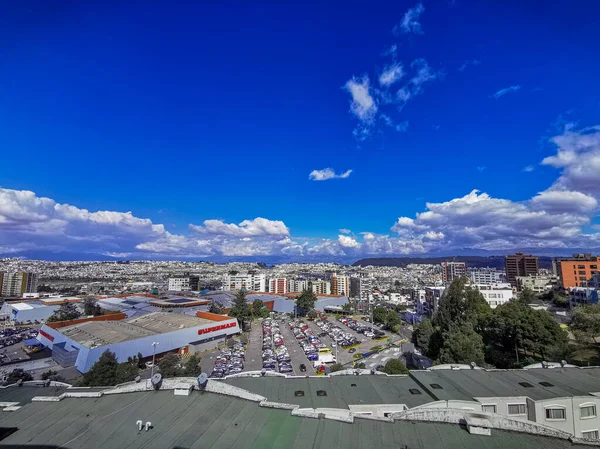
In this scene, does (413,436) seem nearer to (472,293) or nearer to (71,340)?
(472,293)

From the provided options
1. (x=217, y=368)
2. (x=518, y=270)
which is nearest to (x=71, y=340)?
(x=217, y=368)

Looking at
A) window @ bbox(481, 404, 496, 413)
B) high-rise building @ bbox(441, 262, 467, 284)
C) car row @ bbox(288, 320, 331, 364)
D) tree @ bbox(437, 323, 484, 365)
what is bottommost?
car row @ bbox(288, 320, 331, 364)

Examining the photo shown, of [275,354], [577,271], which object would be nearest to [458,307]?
[275,354]

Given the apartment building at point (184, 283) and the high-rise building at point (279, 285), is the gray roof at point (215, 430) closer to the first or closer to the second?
the high-rise building at point (279, 285)

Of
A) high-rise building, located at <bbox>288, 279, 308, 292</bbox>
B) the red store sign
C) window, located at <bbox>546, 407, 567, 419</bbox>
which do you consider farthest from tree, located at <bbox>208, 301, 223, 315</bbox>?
window, located at <bbox>546, 407, 567, 419</bbox>

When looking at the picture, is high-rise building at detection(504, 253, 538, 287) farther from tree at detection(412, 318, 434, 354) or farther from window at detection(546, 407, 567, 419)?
window at detection(546, 407, 567, 419)

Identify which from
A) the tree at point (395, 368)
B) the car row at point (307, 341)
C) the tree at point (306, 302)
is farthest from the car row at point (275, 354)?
the tree at point (306, 302)

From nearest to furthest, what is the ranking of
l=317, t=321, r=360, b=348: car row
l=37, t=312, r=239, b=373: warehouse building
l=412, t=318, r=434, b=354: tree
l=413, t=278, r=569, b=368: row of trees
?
l=413, t=278, r=569, b=368: row of trees < l=37, t=312, r=239, b=373: warehouse building < l=412, t=318, r=434, b=354: tree < l=317, t=321, r=360, b=348: car row

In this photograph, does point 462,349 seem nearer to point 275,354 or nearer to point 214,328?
point 275,354
